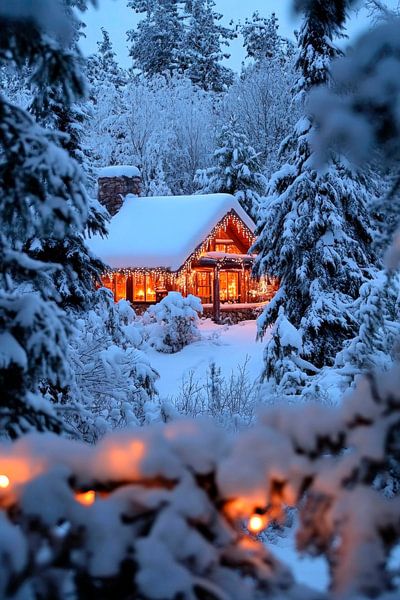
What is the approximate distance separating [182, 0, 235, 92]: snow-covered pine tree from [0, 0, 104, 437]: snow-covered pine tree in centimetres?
4467

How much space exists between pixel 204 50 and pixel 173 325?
110 feet

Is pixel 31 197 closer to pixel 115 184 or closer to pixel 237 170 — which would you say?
pixel 115 184

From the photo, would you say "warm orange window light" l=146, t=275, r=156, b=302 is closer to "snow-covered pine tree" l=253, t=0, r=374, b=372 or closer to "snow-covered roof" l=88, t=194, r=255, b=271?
"snow-covered roof" l=88, t=194, r=255, b=271

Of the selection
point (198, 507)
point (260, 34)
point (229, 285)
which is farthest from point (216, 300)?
point (260, 34)

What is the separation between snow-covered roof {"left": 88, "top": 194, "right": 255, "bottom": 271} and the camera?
22.5 m

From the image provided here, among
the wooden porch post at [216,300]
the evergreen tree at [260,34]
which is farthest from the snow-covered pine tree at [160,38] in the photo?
the wooden porch post at [216,300]

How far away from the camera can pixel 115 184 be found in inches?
1030

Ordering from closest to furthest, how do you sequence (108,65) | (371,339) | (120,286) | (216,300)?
(371,339) → (216,300) → (120,286) → (108,65)

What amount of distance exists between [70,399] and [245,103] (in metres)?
32.0

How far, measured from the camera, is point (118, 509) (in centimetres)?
206

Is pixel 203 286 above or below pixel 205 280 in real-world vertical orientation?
below

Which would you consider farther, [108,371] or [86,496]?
[108,371]

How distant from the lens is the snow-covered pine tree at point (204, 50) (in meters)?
45.4

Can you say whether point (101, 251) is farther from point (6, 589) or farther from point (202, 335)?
point (6, 589)
